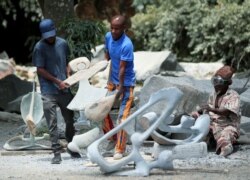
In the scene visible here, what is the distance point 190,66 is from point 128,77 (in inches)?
557

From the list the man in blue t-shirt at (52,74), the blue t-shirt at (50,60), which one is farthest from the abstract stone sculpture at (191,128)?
the blue t-shirt at (50,60)

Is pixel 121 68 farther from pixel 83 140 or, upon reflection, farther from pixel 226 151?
pixel 226 151

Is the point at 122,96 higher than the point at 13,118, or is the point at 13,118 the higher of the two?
the point at 122,96

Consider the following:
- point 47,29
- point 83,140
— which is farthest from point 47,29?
point 83,140

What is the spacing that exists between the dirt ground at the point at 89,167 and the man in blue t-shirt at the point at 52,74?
11.5 inches

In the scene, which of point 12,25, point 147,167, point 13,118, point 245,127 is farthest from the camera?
point 12,25

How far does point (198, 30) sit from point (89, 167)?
1591 cm

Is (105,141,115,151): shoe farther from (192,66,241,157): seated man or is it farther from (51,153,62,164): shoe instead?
(192,66,241,157): seated man

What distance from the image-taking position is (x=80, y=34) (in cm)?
1310

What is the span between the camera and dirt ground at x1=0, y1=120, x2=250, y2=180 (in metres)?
7.91

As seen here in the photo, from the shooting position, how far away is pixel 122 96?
28.2ft

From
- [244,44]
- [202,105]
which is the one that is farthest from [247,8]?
[202,105]

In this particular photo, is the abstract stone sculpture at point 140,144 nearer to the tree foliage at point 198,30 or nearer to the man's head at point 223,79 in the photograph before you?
the man's head at point 223,79

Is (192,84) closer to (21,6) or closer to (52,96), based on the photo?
(52,96)
